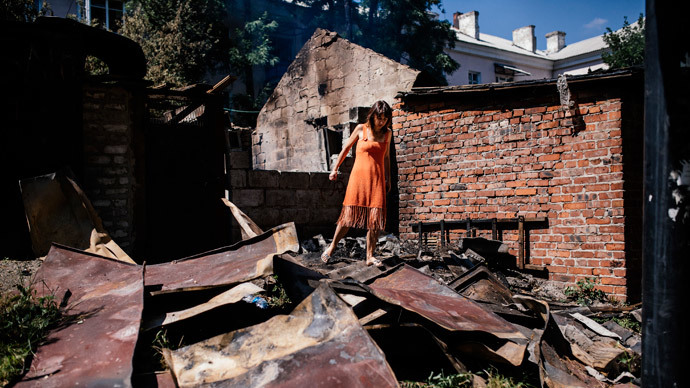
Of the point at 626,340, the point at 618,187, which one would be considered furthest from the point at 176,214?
the point at 618,187

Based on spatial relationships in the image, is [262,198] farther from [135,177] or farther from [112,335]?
[112,335]

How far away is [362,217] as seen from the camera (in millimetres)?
4922


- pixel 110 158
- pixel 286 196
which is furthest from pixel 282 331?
pixel 286 196

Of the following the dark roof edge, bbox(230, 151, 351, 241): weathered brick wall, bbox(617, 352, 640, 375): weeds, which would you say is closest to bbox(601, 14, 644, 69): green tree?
the dark roof edge

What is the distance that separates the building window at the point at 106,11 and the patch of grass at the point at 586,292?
53.4ft

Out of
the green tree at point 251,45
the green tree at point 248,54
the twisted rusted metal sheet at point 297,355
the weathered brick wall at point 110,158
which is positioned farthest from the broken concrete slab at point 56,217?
the green tree at point 251,45

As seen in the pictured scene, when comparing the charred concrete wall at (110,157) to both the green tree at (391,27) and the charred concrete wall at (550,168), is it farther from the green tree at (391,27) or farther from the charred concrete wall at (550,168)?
the green tree at (391,27)

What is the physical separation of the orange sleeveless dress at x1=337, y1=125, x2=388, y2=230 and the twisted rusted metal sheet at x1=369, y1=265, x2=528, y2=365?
129 cm

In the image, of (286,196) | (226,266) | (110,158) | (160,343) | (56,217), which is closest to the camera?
(160,343)

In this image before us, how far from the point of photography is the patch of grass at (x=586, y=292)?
617 cm

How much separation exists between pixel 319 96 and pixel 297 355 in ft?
30.8

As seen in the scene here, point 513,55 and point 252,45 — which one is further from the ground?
point 513,55

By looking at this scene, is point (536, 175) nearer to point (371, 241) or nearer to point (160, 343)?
point (371, 241)

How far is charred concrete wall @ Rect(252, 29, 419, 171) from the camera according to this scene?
9820mm
